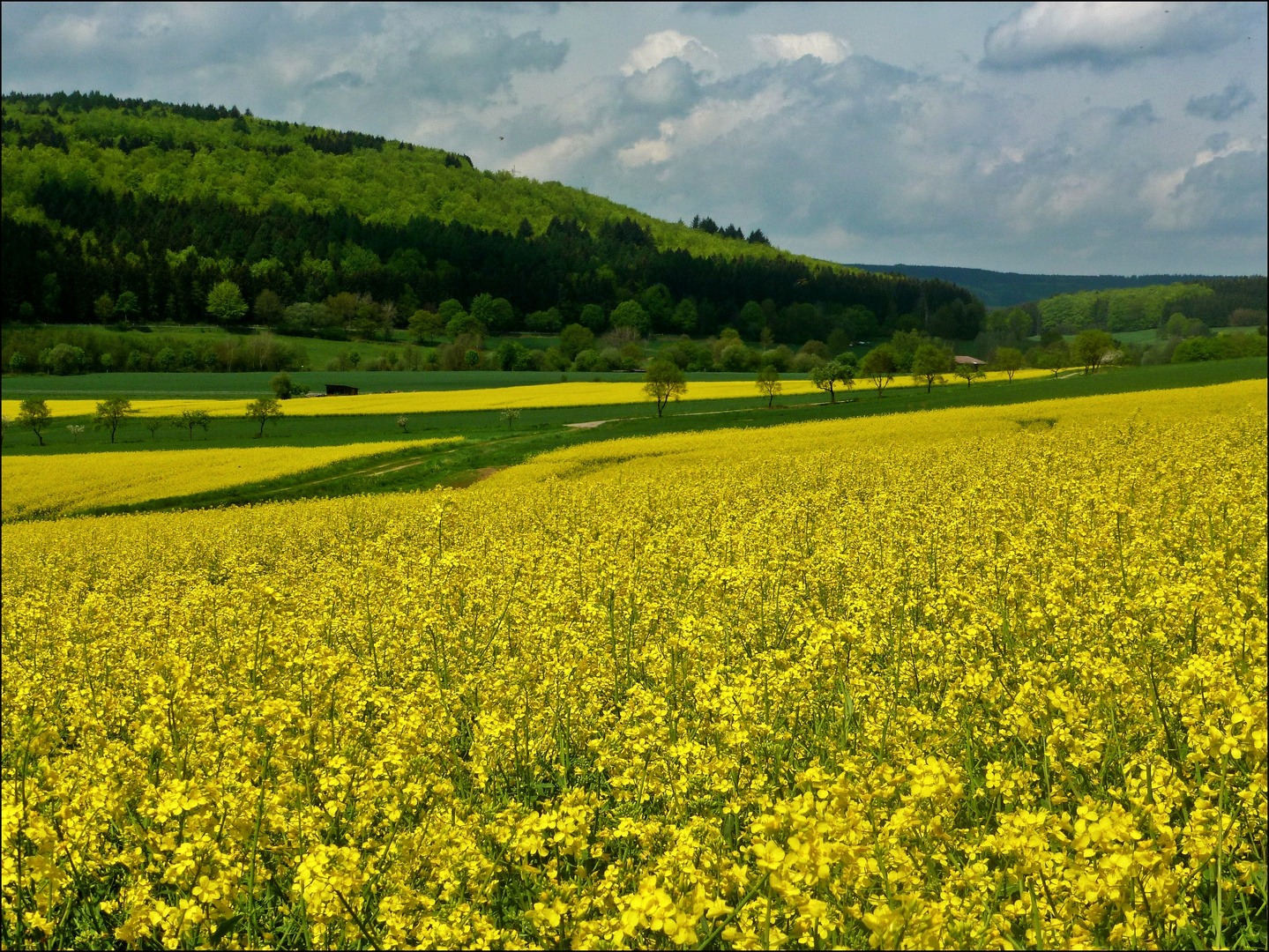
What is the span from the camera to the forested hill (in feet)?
343

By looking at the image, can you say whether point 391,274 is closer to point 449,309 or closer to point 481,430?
point 449,309

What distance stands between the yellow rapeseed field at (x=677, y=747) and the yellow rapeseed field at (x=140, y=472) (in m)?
27.2

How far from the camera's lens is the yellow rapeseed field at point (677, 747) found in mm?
3146

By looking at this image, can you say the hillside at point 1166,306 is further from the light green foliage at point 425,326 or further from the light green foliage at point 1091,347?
the light green foliage at point 425,326

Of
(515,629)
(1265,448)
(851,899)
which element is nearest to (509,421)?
(1265,448)

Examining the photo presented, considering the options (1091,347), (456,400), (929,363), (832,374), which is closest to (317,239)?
(456,400)

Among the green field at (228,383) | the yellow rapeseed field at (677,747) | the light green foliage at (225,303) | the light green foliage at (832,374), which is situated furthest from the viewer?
the light green foliage at (225,303)

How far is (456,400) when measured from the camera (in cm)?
6688

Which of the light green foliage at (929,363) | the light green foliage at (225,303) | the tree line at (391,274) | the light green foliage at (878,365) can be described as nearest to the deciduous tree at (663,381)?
the light green foliage at (878,365)

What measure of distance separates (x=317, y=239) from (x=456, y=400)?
253ft

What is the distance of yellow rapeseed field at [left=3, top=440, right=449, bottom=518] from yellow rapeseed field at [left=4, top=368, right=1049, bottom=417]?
57.0 feet

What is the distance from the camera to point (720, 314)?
133 m

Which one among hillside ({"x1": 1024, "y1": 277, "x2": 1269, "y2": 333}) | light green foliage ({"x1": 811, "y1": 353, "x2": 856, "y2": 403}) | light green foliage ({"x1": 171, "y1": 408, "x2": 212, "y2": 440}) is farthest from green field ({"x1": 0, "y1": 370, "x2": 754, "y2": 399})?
hillside ({"x1": 1024, "y1": 277, "x2": 1269, "y2": 333})

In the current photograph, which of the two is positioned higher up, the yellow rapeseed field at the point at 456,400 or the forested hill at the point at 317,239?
the forested hill at the point at 317,239
